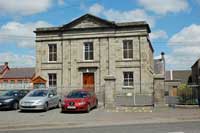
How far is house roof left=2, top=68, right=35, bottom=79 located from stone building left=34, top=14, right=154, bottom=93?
37.6 meters

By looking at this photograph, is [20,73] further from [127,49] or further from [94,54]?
[127,49]

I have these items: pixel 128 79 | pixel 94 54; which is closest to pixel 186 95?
pixel 128 79

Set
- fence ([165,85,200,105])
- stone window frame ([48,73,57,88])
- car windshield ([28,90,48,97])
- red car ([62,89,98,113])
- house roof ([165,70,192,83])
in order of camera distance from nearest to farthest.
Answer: red car ([62,89,98,113]) < car windshield ([28,90,48,97]) < fence ([165,85,200,105]) < stone window frame ([48,73,57,88]) < house roof ([165,70,192,83])

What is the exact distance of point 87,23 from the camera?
36094mm

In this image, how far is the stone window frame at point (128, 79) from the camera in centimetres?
3431

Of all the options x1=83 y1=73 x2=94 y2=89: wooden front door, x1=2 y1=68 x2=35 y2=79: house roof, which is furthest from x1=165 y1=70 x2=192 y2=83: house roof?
x1=83 y1=73 x2=94 y2=89: wooden front door

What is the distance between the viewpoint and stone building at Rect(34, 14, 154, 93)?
3425cm

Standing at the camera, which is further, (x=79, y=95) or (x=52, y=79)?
(x=52, y=79)

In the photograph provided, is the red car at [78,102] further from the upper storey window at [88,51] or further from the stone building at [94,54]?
the upper storey window at [88,51]

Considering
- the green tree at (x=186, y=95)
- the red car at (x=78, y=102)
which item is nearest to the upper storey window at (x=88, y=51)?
the red car at (x=78, y=102)

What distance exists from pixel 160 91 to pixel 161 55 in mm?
39542

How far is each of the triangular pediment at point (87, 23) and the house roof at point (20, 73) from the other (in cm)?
3932

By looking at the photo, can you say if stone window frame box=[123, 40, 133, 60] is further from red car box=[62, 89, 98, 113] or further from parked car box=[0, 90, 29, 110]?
parked car box=[0, 90, 29, 110]

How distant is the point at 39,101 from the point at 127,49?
53.4 ft
